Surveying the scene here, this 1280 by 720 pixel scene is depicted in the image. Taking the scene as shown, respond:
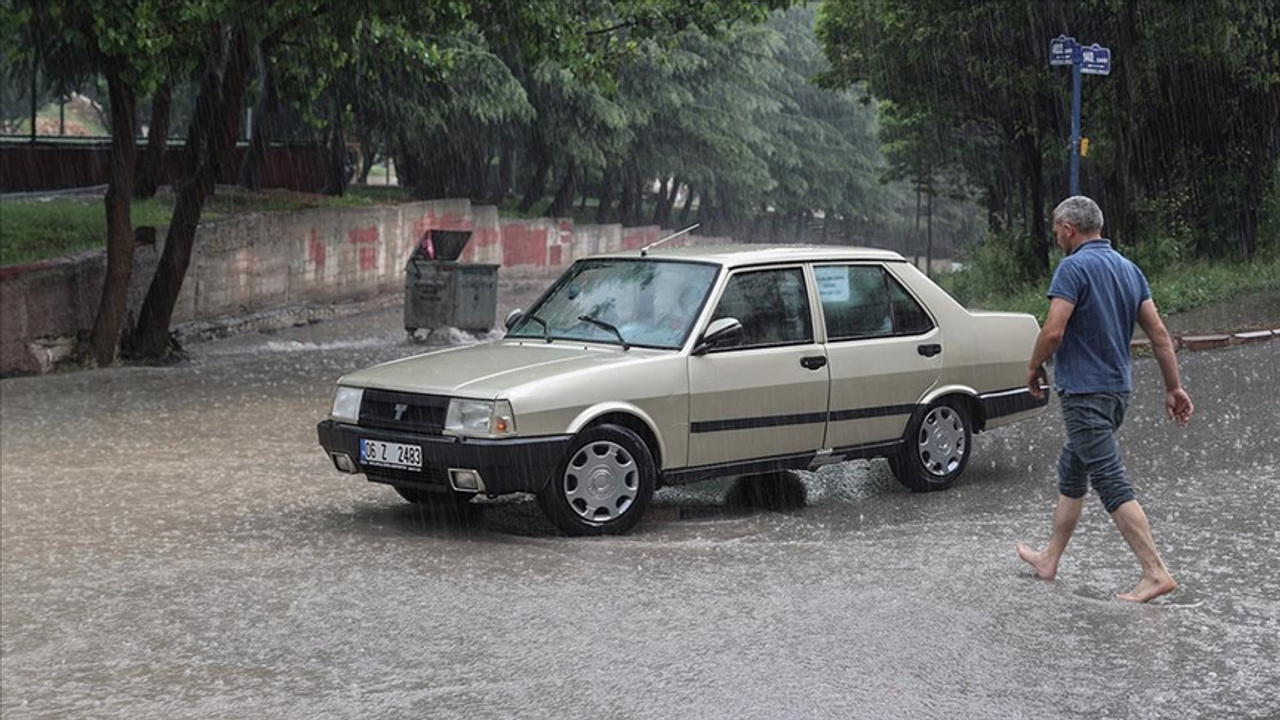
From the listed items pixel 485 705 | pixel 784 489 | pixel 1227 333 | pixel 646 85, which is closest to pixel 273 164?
pixel 646 85

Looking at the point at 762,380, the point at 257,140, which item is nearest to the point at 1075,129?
the point at 762,380

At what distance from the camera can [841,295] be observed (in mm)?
11070

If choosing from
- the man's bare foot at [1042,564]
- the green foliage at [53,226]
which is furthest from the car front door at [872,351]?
the green foliage at [53,226]

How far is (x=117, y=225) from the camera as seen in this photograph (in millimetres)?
19562

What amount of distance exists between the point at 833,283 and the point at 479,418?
2675 mm

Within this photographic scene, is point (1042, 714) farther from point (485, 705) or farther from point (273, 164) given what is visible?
point (273, 164)

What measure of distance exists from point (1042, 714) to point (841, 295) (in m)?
5.10

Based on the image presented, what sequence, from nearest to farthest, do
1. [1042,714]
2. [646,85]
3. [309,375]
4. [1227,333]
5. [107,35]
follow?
[1042,714]
[107,35]
[1227,333]
[309,375]
[646,85]

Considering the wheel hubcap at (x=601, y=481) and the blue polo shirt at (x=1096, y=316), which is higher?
the blue polo shirt at (x=1096, y=316)

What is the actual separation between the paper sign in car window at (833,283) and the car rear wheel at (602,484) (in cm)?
181

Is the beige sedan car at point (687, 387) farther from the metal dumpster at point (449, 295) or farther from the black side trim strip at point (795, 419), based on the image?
the metal dumpster at point (449, 295)

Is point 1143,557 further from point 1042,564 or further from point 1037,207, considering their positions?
point 1037,207

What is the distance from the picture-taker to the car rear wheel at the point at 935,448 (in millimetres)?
11203

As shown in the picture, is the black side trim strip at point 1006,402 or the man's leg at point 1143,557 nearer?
the man's leg at point 1143,557
